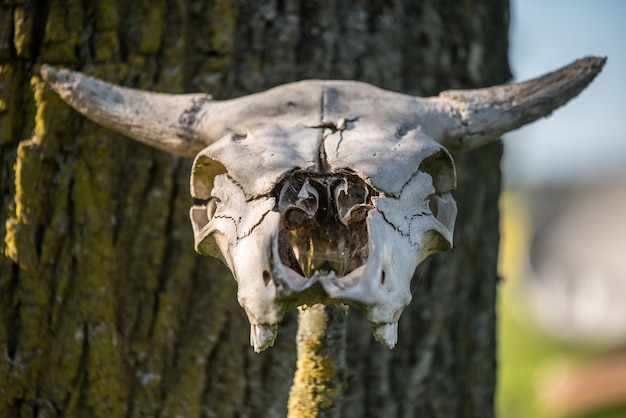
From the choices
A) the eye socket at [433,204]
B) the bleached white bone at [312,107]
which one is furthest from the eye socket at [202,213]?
the eye socket at [433,204]

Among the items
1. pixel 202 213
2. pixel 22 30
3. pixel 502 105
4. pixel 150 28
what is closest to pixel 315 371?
pixel 202 213

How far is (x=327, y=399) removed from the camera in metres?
1.65

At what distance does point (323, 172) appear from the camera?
4.38ft

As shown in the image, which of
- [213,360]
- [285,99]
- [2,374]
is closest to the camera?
[285,99]

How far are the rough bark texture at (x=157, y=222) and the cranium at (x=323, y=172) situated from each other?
44cm

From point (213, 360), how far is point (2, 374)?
555 millimetres

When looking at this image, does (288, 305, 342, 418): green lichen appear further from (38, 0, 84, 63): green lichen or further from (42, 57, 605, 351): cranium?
(38, 0, 84, 63): green lichen

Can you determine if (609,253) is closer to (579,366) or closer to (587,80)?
(579,366)

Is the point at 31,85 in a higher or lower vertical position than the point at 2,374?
higher

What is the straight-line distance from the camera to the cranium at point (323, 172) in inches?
47.3

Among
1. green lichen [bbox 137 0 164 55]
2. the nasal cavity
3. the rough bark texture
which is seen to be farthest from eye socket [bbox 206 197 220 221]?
green lichen [bbox 137 0 164 55]

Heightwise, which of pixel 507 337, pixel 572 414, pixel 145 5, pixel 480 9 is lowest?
pixel 572 414

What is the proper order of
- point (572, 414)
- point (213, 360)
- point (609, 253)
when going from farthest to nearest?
point (609, 253) → point (572, 414) → point (213, 360)

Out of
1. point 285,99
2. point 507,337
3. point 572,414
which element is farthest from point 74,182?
point 507,337
